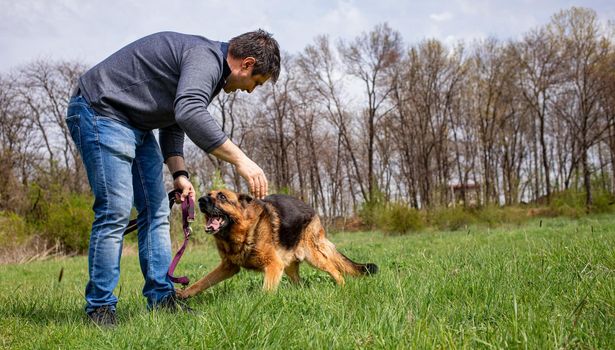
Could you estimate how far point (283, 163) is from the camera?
117ft

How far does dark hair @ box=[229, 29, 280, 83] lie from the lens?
11.0 ft

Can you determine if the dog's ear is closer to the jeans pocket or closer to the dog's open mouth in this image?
the dog's open mouth

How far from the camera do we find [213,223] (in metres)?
4.70

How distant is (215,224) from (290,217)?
3.26 ft

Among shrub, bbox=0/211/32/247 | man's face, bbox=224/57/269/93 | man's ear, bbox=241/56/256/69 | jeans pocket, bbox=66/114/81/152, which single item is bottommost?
shrub, bbox=0/211/32/247

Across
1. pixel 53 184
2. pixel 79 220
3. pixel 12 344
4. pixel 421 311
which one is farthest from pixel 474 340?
pixel 53 184

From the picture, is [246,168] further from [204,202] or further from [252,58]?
[204,202]

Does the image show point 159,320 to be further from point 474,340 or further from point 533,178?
point 533,178

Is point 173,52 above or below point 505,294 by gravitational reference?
above

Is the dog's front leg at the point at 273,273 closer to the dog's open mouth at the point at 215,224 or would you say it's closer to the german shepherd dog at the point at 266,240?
the german shepherd dog at the point at 266,240

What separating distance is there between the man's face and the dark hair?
0.12 ft

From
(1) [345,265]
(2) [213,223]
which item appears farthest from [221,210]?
(1) [345,265]

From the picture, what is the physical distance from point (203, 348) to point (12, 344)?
1547 millimetres

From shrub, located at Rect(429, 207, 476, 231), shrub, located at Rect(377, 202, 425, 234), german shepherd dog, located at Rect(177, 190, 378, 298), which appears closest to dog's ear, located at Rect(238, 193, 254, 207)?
german shepherd dog, located at Rect(177, 190, 378, 298)
